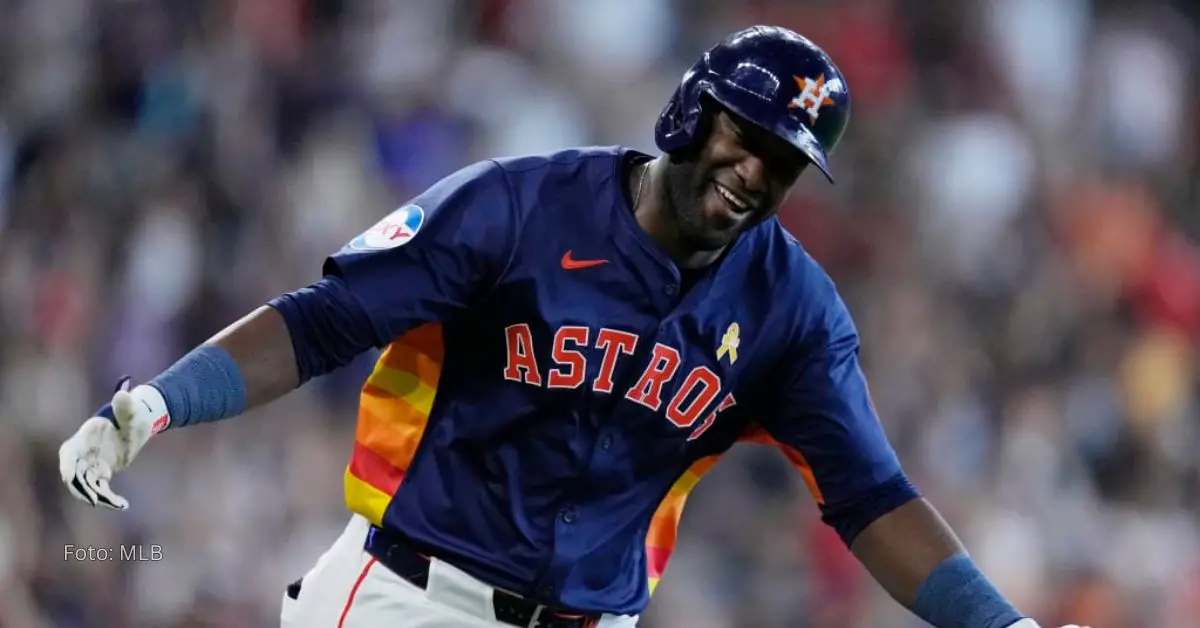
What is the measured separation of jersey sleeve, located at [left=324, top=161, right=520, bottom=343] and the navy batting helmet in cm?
39

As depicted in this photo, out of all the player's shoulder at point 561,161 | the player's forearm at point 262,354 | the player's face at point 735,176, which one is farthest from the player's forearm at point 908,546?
the player's forearm at point 262,354

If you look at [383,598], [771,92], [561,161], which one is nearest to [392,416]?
[383,598]

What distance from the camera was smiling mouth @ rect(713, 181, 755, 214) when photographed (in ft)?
12.1

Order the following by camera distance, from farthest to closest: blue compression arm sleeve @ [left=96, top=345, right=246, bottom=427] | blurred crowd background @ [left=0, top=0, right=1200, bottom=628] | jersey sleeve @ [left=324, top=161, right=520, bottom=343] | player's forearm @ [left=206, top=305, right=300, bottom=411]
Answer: blurred crowd background @ [left=0, top=0, right=1200, bottom=628], jersey sleeve @ [left=324, top=161, right=520, bottom=343], player's forearm @ [left=206, top=305, right=300, bottom=411], blue compression arm sleeve @ [left=96, top=345, right=246, bottom=427]

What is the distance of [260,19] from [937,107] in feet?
12.0

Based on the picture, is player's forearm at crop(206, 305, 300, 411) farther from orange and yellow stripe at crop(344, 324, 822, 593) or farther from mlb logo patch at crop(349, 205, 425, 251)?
orange and yellow stripe at crop(344, 324, 822, 593)

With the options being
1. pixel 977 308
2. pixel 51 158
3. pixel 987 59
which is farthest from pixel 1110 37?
pixel 51 158

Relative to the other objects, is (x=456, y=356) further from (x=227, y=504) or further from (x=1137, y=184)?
(x=1137, y=184)

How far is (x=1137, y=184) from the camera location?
32.7 ft

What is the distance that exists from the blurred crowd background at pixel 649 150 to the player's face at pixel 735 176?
133 inches

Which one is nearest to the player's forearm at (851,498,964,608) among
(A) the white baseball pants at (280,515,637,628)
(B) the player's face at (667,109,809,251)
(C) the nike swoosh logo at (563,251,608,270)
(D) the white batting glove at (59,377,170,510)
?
(A) the white baseball pants at (280,515,637,628)

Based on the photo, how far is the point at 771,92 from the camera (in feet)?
12.0

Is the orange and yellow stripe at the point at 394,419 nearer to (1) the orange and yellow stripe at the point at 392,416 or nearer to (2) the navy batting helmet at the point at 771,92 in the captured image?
(1) the orange and yellow stripe at the point at 392,416

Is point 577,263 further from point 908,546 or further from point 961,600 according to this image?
point 961,600
